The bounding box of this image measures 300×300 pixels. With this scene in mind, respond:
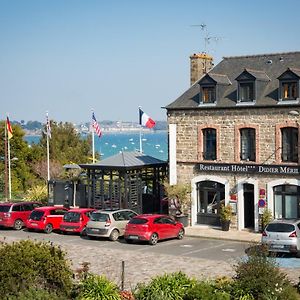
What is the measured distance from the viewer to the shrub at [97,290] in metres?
16.4

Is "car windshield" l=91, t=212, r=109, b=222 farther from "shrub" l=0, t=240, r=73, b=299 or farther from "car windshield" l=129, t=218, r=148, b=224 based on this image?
"shrub" l=0, t=240, r=73, b=299

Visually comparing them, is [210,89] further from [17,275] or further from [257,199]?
[17,275]

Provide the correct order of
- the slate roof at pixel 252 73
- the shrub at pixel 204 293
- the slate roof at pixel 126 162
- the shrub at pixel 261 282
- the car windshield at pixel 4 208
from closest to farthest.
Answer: the shrub at pixel 204 293, the shrub at pixel 261 282, the slate roof at pixel 252 73, the car windshield at pixel 4 208, the slate roof at pixel 126 162

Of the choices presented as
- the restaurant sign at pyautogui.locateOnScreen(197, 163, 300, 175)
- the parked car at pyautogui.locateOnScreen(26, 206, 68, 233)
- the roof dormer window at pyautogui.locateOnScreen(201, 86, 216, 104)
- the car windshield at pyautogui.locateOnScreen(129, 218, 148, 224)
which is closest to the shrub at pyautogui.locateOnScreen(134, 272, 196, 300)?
the car windshield at pyautogui.locateOnScreen(129, 218, 148, 224)

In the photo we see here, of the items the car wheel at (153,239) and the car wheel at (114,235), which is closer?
the car wheel at (153,239)

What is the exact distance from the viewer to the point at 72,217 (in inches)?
1245

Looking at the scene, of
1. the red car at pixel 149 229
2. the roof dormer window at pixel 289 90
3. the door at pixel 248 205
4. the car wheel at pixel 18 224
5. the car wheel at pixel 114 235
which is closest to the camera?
the red car at pixel 149 229

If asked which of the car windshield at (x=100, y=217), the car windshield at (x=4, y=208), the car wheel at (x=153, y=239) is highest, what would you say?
the car windshield at (x=4, y=208)

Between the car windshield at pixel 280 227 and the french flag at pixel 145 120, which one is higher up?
the french flag at pixel 145 120

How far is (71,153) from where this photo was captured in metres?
62.2

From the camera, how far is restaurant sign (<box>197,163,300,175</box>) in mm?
30250

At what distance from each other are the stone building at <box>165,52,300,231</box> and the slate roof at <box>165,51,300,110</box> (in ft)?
0.16

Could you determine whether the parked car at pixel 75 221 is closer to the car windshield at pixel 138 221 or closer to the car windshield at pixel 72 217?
the car windshield at pixel 72 217

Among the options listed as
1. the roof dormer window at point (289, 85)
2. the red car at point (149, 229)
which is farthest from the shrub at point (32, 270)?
the roof dormer window at point (289, 85)
